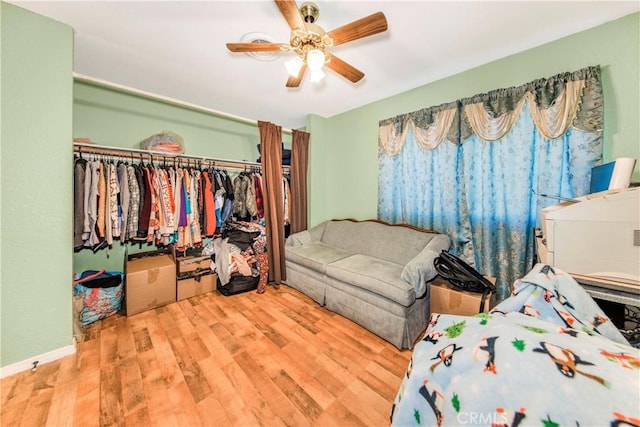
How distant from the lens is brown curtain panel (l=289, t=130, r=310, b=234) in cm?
325

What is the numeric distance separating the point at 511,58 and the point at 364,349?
2.75 metres

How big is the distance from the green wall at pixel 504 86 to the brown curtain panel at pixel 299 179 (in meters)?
0.15

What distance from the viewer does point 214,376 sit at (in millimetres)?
1479

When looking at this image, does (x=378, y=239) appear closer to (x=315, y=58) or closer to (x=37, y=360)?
(x=315, y=58)

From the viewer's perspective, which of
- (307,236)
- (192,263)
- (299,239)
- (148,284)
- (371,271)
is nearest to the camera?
(371,271)

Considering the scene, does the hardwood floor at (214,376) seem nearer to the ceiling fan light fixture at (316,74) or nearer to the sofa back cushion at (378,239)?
the sofa back cushion at (378,239)

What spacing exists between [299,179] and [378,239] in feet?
4.78

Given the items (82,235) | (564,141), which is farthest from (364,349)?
(82,235)

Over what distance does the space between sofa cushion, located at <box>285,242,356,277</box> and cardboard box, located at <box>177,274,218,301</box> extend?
0.94 m

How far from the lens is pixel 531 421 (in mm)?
357

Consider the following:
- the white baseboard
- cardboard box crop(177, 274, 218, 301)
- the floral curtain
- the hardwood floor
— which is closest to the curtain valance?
the floral curtain

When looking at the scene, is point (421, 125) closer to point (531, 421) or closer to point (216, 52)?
point (216, 52)

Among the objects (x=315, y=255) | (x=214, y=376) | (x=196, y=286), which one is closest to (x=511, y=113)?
(x=315, y=255)

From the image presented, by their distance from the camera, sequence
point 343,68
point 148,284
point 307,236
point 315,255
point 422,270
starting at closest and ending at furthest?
point 343,68
point 422,270
point 148,284
point 315,255
point 307,236
